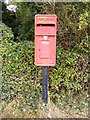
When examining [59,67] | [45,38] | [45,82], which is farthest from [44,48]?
[59,67]

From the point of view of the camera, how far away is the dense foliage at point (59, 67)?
3436 mm

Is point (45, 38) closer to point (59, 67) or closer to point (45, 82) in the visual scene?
point (45, 82)

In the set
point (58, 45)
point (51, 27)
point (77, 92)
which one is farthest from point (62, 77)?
point (51, 27)

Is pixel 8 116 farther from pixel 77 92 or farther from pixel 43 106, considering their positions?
pixel 77 92

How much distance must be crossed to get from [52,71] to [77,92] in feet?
2.50

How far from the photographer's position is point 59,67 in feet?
11.5

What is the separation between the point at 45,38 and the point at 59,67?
0.99m

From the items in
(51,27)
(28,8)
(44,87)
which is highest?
(28,8)

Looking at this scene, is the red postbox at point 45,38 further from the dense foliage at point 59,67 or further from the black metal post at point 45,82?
the dense foliage at point 59,67

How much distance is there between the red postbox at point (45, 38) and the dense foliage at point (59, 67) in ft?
2.37

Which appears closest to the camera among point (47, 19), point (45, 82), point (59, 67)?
point (47, 19)

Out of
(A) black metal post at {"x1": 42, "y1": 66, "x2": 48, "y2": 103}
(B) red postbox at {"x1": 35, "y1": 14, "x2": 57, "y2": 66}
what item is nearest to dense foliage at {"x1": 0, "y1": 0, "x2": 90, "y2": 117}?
(A) black metal post at {"x1": 42, "y1": 66, "x2": 48, "y2": 103}

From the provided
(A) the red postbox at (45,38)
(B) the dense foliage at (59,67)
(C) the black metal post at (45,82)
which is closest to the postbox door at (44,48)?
(A) the red postbox at (45,38)

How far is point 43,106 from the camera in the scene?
121 inches
